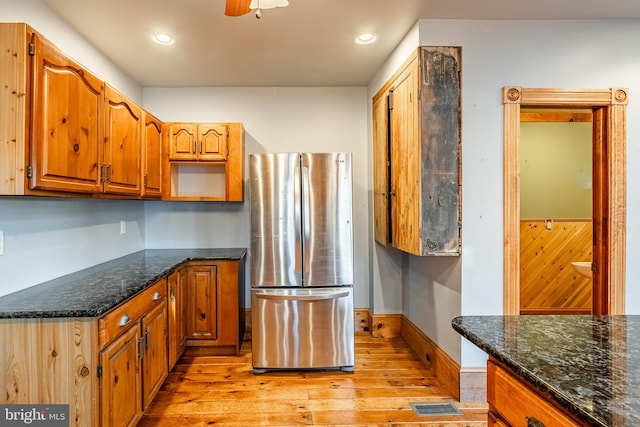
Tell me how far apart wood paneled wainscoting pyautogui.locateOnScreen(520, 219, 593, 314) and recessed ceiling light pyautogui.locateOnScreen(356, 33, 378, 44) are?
115 inches

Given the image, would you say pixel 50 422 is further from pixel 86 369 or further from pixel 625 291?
pixel 625 291

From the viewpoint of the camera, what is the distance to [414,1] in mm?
2129

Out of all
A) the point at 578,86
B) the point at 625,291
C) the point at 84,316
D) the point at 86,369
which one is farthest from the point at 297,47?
the point at 625,291

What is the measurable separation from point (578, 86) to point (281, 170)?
221cm

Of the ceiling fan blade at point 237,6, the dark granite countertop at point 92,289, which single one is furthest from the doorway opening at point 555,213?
the ceiling fan blade at point 237,6

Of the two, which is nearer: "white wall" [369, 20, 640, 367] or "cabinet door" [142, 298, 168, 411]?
"cabinet door" [142, 298, 168, 411]

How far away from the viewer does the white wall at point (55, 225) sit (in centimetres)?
189

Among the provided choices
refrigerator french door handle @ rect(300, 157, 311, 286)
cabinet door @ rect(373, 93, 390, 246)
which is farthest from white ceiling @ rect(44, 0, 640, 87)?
refrigerator french door handle @ rect(300, 157, 311, 286)

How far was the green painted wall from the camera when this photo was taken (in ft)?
13.7

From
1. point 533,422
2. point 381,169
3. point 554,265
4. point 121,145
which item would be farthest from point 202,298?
point 554,265

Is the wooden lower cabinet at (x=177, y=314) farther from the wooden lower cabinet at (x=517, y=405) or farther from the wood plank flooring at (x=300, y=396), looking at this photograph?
the wooden lower cabinet at (x=517, y=405)

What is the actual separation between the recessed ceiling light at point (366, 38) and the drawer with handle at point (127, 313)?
2351mm

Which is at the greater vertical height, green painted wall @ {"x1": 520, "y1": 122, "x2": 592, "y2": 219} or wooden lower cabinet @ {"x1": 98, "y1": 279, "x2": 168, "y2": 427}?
green painted wall @ {"x1": 520, "y1": 122, "x2": 592, "y2": 219}

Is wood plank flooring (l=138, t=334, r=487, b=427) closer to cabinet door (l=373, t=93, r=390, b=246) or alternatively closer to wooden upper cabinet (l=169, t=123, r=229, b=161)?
cabinet door (l=373, t=93, r=390, b=246)
